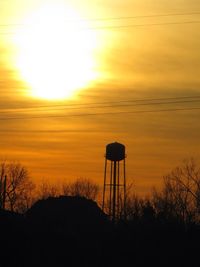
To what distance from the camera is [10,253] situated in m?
42.5

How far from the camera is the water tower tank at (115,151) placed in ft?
242

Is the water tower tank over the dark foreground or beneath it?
over

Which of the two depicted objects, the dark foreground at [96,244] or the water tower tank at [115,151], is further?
the water tower tank at [115,151]

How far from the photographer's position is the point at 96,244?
4700cm

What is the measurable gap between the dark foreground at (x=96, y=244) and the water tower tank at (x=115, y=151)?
874 inches

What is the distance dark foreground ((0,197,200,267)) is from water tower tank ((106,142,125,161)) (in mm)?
22190

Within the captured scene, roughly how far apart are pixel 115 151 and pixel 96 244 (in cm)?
2733

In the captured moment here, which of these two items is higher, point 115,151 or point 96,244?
point 115,151

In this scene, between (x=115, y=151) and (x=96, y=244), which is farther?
(x=115, y=151)

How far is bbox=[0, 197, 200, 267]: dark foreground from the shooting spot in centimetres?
4375

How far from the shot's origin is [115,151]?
73.8 m

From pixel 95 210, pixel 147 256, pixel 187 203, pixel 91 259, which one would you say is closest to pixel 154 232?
pixel 147 256

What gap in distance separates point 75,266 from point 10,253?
414cm

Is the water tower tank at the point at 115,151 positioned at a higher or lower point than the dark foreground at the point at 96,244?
higher
